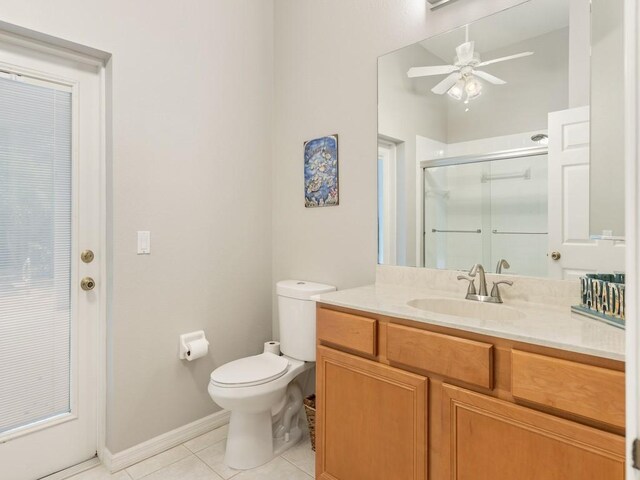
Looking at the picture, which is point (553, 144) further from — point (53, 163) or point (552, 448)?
point (53, 163)

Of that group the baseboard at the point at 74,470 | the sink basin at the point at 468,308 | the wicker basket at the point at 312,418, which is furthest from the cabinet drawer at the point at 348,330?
the baseboard at the point at 74,470

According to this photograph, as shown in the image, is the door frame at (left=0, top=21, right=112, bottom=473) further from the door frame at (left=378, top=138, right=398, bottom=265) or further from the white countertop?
the door frame at (left=378, top=138, right=398, bottom=265)

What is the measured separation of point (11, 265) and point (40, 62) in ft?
3.17

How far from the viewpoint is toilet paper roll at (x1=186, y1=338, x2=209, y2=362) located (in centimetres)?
204

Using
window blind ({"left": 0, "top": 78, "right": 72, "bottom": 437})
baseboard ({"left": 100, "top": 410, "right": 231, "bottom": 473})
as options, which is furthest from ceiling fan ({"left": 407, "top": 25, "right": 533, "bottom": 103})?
baseboard ({"left": 100, "top": 410, "right": 231, "bottom": 473})

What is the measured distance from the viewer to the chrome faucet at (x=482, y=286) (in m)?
1.56

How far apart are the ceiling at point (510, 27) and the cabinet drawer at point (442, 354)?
4.19ft

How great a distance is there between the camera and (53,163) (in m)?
1.79

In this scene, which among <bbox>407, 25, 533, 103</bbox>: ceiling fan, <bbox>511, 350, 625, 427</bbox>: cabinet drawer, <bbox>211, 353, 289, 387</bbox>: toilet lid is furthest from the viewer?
<bbox>211, 353, 289, 387</bbox>: toilet lid

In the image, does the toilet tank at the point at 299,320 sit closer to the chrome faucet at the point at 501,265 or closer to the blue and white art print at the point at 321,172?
the blue and white art print at the point at 321,172

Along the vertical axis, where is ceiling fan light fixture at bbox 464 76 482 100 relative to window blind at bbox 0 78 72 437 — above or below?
above

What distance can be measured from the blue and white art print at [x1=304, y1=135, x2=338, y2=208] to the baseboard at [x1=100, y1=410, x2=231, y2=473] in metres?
1.45

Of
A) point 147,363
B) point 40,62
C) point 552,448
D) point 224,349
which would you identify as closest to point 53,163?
point 40,62

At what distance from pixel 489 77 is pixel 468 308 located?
1037mm
